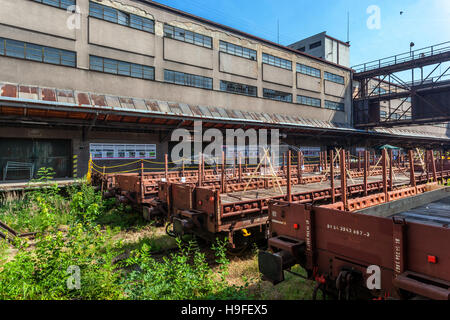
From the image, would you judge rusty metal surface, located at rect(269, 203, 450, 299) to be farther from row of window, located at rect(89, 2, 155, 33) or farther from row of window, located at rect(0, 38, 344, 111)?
row of window, located at rect(89, 2, 155, 33)

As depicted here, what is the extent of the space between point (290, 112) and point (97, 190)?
21.1m

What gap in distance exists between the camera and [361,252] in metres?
3.14

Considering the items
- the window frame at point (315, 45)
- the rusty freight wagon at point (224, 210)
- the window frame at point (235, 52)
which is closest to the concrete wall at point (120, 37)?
the window frame at point (235, 52)

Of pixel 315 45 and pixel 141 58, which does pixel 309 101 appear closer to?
pixel 315 45

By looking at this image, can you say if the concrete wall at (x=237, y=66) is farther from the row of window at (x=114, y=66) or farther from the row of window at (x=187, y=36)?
the row of window at (x=187, y=36)

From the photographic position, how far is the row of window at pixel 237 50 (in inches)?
918

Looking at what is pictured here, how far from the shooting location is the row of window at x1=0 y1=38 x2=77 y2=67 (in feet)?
47.3

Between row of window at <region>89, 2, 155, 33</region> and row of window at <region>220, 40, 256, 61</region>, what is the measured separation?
6.62 m

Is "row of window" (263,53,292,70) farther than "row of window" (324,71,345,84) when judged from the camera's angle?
No

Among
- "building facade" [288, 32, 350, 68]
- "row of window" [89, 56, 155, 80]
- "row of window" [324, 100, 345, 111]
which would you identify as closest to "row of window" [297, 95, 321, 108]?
"row of window" [324, 100, 345, 111]

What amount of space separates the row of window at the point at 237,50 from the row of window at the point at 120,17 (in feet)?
21.7

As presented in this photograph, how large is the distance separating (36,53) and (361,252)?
63.4 feet

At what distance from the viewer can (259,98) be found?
25.0 m
